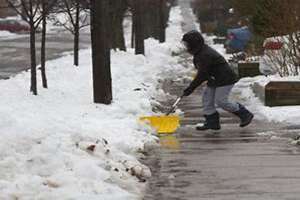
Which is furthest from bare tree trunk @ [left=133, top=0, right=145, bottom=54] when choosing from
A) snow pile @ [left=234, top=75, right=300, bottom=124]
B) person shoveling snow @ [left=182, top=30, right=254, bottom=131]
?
person shoveling snow @ [left=182, top=30, right=254, bottom=131]

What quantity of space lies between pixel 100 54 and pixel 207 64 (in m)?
3.17

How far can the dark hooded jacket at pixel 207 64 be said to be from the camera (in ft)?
35.4

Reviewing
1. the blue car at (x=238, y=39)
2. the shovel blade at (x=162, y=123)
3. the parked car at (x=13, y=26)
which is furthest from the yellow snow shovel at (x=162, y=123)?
the parked car at (x=13, y=26)

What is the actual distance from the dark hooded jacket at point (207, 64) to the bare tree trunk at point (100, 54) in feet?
9.42

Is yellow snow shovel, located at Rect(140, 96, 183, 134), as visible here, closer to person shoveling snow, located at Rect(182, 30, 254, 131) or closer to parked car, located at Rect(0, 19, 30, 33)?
person shoveling snow, located at Rect(182, 30, 254, 131)

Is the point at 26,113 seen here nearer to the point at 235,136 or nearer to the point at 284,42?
the point at 235,136

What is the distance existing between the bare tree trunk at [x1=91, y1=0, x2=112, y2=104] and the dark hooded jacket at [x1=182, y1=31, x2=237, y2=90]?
2.87 m

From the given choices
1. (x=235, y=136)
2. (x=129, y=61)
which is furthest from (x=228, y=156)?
(x=129, y=61)

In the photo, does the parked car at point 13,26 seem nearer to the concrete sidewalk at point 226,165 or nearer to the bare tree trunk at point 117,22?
the bare tree trunk at point 117,22

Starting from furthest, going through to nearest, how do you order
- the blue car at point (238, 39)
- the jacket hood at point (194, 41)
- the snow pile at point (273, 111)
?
1. the blue car at point (238, 39)
2. the snow pile at point (273, 111)
3. the jacket hood at point (194, 41)

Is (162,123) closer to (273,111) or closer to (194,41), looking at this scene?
(194,41)

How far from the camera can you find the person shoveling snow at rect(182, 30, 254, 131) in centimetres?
1083

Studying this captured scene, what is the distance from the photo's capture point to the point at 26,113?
1121 cm

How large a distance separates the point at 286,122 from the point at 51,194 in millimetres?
6022
